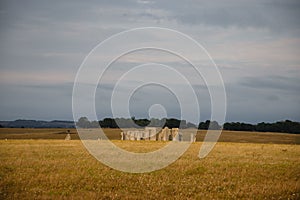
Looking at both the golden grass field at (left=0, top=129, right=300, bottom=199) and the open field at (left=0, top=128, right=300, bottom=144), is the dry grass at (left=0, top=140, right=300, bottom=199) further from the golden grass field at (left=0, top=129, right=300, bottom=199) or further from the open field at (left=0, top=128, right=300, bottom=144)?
the open field at (left=0, top=128, right=300, bottom=144)

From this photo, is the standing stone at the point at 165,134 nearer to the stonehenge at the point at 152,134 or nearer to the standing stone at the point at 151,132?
the stonehenge at the point at 152,134

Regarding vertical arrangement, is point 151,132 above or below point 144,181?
above

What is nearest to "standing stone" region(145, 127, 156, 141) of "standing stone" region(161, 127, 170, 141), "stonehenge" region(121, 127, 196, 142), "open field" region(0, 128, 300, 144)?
"stonehenge" region(121, 127, 196, 142)

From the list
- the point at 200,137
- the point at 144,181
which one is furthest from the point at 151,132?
the point at 144,181

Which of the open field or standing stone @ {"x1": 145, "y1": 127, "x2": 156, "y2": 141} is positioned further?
the open field

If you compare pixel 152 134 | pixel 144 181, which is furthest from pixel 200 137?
pixel 144 181

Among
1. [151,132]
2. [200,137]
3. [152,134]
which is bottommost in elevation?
[200,137]

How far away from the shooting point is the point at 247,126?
8738 centimetres

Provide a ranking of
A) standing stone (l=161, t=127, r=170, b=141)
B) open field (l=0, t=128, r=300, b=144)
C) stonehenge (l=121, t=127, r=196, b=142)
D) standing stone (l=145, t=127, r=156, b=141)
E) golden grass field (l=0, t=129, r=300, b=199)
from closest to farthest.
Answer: golden grass field (l=0, t=129, r=300, b=199) < standing stone (l=161, t=127, r=170, b=141) < stonehenge (l=121, t=127, r=196, b=142) < standing stone (l=145, t=127, r=156, b=141) < open field (l=0, t=128, r=300, b=144)

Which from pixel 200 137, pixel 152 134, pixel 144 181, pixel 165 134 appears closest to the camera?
pixel 144 181

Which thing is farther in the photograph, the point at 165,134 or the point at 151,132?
the point at 151,132

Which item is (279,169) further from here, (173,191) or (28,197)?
(28,197)

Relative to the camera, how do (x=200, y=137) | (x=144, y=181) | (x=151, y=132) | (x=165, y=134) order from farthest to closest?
(x=200, y=137) < (x=151, y=132) < (x=165, y=134) < (x=144, y=181)

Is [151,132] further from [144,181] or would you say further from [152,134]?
[144,181]
